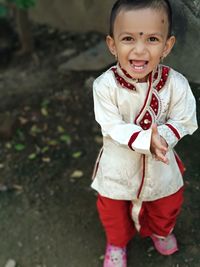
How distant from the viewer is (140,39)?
6.05 ft

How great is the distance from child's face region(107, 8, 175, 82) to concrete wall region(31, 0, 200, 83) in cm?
50

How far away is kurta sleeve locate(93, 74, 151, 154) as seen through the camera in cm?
189

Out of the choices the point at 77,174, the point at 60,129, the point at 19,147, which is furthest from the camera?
the point at 60,129

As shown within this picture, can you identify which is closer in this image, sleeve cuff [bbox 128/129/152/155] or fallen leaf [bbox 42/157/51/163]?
sleeve cuff [bbox 128/129/152/155]

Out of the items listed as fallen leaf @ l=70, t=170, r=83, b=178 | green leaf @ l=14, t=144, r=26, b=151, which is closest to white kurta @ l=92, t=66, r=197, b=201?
fallen leaf @ l=70, t=170, r=83, b=178

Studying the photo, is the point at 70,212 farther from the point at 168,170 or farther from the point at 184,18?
the point at 184,18

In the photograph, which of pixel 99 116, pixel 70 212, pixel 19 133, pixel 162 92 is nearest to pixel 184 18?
pixel 162 92

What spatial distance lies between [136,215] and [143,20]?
999mm

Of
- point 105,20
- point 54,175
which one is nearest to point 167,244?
point 54,175

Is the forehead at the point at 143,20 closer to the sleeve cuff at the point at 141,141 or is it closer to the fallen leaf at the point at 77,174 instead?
the sleeve cuff at the point at 141,141

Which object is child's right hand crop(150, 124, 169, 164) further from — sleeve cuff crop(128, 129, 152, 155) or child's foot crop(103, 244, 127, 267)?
child's foot crop(103, 244, 127, 267)

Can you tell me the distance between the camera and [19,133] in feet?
11.6

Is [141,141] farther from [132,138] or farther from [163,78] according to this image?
[163,78]

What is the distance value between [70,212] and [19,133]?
33.6 inches
